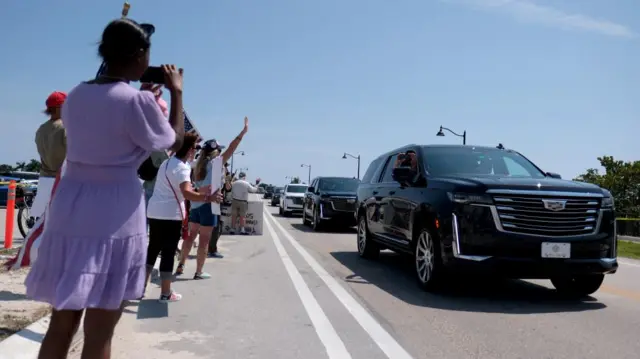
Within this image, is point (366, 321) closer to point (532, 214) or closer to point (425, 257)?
point (425, 257)

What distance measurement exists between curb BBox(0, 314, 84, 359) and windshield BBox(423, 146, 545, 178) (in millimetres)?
5118

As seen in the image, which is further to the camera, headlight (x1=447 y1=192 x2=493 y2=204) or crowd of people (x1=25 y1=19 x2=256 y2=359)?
headlight (x1=447 y1=192 x2=493 y2=204)

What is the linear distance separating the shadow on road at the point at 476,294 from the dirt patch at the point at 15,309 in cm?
383

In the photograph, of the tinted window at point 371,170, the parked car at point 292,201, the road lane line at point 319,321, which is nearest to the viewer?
the road lane line at point 319,321

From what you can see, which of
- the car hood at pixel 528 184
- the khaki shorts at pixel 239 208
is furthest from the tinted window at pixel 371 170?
the khaki shorts at pixel 239 208

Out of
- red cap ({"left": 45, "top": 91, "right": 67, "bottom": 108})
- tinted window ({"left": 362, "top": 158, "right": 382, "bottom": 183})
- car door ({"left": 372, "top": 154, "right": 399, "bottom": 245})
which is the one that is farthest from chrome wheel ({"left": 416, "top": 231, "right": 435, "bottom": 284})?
red cap ({"left": 45, "top": 91, "right": 67, "bottom": 108})

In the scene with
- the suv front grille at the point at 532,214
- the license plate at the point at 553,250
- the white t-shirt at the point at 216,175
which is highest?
the white t-shirt at the point at 216,175

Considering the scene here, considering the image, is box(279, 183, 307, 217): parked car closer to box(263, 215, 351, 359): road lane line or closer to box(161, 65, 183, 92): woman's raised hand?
box(263, 215, 351, 359): road lane line

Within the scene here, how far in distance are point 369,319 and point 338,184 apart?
45.5ft

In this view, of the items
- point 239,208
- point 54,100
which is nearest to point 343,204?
point 239,208

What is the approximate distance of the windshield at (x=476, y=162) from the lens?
26.0ft

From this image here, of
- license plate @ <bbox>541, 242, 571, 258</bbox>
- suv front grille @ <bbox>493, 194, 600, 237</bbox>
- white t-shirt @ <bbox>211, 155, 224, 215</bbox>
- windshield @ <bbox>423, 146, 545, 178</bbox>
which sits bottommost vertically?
license plate @ <bbox>541, 242, 571, 258</bbox>

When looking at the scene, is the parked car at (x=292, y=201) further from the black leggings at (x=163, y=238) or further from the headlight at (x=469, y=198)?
the black leggings at (x=163, y=238)

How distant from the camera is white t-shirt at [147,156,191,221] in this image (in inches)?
228
